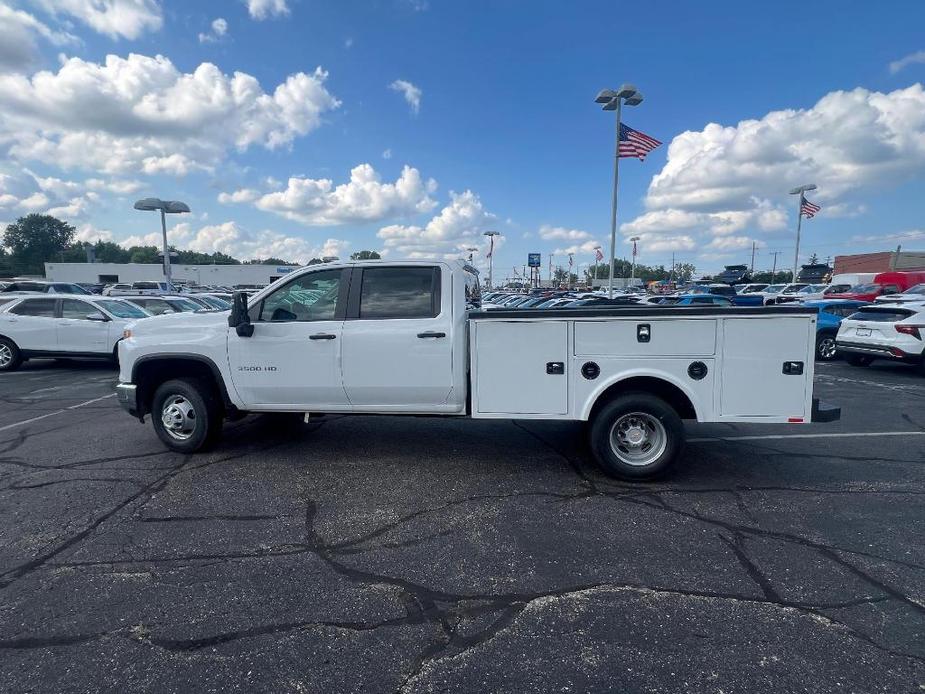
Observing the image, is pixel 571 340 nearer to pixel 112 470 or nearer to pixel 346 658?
pixel 346 658

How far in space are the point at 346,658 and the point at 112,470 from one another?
3.94 meters

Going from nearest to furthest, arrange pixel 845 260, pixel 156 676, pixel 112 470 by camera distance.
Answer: pixel 156 676
pixel 112 470
pixel 845 260

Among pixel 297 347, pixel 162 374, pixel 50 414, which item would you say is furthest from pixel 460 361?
pixel 50 414

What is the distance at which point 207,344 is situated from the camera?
5.20m

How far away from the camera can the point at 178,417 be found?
5.48 metres

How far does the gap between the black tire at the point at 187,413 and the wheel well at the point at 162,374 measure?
0.07m

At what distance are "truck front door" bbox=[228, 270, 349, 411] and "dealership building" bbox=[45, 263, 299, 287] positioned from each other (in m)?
76.3

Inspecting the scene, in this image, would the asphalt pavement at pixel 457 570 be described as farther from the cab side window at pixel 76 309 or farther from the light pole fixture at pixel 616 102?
the light pole fixture at pixel 616 102

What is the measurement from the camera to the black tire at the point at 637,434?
4574 mm

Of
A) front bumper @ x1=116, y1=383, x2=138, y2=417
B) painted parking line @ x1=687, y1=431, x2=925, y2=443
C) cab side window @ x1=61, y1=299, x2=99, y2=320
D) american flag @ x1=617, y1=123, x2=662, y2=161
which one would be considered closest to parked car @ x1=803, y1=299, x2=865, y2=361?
painted parking line @ x1=687, y1=431, x2=925, y2=443

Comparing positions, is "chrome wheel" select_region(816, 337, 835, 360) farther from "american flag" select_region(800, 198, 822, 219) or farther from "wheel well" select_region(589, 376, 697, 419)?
"american flag" select_region(800, 198, 822, 219)

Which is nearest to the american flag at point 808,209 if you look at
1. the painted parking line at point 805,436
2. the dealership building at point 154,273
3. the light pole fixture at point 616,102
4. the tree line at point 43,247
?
the light pole fixture at point 616,102

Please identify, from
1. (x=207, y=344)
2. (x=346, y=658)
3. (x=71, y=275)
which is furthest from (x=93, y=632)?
(x=71, y=275)

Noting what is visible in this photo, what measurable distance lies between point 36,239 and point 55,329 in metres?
145
